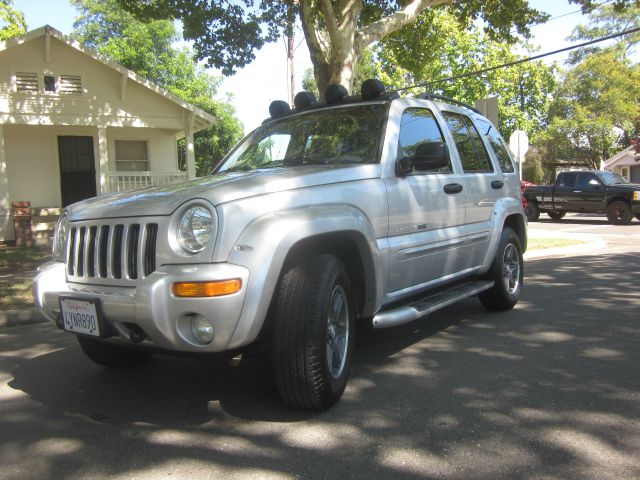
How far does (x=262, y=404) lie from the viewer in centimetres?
331

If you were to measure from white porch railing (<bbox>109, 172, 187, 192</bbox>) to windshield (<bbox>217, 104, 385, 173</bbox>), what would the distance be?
10.2m

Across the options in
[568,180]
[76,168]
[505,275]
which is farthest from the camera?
[568,180]

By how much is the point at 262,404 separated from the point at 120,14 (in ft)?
113

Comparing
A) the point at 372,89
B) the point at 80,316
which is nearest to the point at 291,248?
the point at 80,316

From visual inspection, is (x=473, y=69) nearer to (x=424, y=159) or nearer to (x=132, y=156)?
(x=132, y=156)

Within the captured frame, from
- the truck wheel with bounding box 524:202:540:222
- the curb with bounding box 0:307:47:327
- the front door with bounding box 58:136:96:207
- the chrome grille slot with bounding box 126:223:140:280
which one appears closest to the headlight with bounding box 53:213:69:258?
the chrome grille slot with bounding box 126:223:140:280

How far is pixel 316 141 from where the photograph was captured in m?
4.14

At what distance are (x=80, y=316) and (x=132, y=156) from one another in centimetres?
1374

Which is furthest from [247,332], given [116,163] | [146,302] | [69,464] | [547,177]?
[547,177]

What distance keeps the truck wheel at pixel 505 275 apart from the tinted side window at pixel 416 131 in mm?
1253

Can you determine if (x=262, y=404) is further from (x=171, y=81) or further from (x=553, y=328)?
(x=171, y=81)

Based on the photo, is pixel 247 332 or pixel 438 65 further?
pixel 438 65

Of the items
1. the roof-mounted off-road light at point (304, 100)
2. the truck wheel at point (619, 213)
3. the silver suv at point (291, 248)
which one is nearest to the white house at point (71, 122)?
the roof-mounted off-road light at point (304, 100)

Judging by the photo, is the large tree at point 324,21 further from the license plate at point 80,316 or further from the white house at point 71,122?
the license plate at point 80,316
